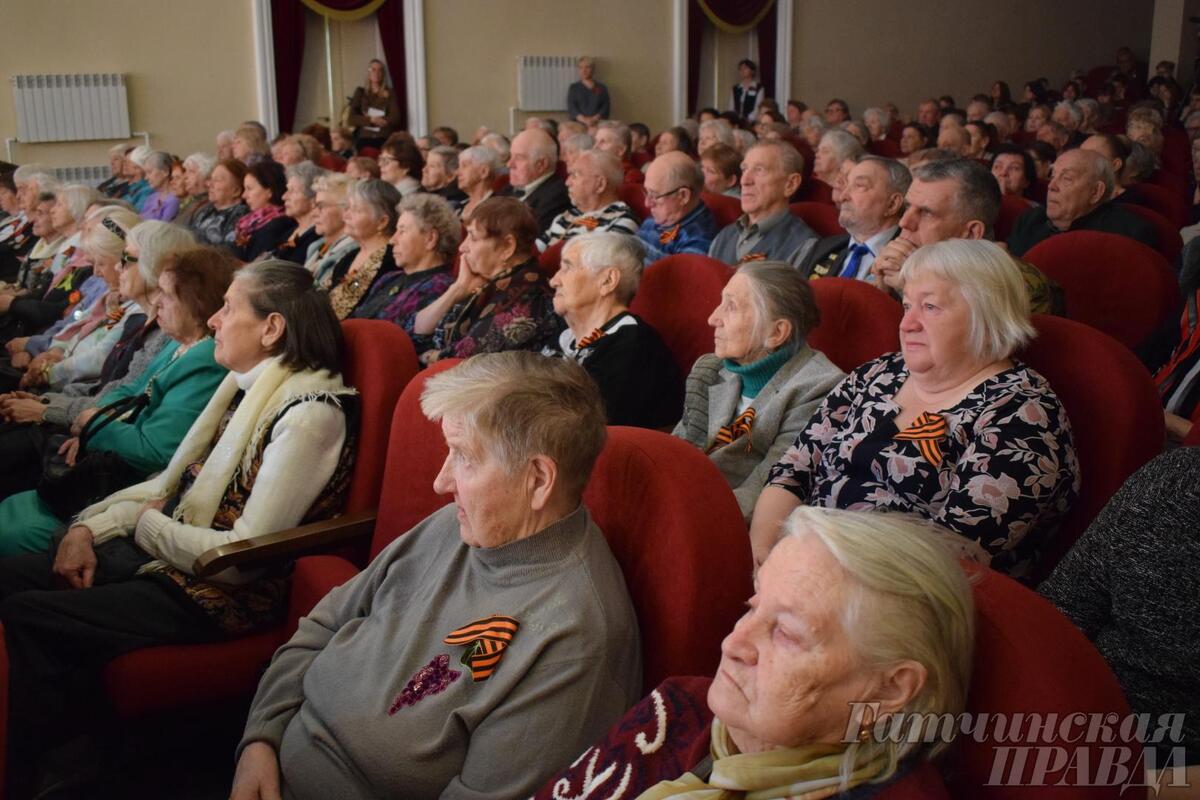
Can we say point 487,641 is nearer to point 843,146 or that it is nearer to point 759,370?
point 759,370

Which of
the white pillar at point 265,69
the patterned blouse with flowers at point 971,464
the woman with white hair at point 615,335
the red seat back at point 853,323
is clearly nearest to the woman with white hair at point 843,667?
the patterned blouse with flowers at point 971,464

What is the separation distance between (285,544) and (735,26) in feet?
36.9

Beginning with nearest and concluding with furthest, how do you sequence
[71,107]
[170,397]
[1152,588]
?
[1152,588], [170,397], [71,107]

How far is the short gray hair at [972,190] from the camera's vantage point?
3082mm

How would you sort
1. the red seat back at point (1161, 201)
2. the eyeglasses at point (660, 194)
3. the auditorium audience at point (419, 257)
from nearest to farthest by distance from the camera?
the auditorium audience at point (419, 257) → the eyeglasses at point (660, 194) → the red seat back at point (1161, 201)

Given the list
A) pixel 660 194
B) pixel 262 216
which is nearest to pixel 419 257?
pixel 660 194

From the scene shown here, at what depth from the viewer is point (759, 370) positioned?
244 cm

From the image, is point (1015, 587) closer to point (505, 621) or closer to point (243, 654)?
point (505, 621)

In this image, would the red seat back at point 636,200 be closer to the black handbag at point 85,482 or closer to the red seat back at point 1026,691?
the black handbag at point 85,482

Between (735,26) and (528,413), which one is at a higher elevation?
(735,26)

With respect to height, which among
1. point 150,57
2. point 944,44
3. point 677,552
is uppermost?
point 944,44

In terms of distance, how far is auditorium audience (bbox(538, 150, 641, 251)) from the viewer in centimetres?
453

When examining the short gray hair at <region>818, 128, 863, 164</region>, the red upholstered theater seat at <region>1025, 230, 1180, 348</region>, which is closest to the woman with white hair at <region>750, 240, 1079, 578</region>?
the red upholstered theater seat at <region>1025, 230, 1180, 348</region>

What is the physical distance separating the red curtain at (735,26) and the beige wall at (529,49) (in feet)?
1.00
